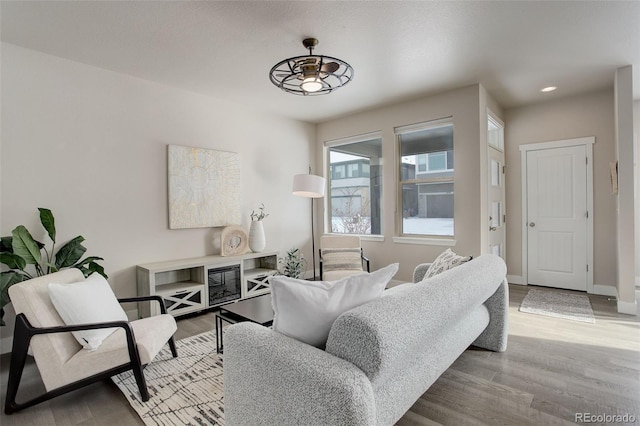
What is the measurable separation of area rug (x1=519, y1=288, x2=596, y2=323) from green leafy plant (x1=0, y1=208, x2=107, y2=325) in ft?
15.0

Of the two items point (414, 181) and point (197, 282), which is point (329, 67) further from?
point (197, 282)

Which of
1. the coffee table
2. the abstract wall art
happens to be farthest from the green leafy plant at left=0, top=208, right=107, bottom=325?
the coffee table

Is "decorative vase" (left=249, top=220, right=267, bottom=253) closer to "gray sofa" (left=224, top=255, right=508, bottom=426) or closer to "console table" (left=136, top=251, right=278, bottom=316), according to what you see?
"console table" (left=136, top=251, right=278, bottom=316)

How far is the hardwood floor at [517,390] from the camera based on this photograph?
1.88 metres

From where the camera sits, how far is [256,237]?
14.8 ft

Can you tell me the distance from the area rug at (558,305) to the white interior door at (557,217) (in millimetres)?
380

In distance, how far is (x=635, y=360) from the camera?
97.8 inches

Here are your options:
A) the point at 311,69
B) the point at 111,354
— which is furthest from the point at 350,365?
the point at 311,69

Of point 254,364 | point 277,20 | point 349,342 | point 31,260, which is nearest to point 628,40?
point 277,20

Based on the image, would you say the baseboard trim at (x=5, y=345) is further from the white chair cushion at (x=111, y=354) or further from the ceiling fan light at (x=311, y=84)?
the ceiling fan light at (x=311, y=84)

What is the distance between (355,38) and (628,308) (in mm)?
3964

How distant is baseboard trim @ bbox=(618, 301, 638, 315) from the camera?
137 inches

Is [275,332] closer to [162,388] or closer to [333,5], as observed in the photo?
[162,388]

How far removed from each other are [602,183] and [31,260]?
6.35 m
